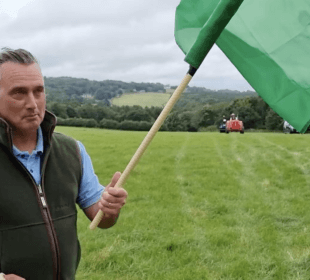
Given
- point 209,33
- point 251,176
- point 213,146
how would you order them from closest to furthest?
point 209,33, point 251,176, point 213,146

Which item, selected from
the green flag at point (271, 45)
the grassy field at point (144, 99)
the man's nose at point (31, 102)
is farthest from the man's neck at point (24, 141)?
the grassy field at point (144, 99)

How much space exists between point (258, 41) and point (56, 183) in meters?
1.76

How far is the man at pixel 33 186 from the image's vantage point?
7.00 feet

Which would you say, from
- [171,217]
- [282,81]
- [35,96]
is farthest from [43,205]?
[171,217]

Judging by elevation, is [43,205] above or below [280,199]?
above

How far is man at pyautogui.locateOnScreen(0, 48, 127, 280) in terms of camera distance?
2.13 metres

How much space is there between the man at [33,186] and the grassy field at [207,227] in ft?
11.4

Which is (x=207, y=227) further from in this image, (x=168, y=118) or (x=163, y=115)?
(x=168, y=118)

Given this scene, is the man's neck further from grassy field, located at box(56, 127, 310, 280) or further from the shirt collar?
grassy field, located at box(56, 127, 310, 280)

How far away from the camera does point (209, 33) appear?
6.73 ft

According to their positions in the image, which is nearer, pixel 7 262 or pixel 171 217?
pixel 7 262

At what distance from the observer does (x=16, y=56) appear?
2.24 meters

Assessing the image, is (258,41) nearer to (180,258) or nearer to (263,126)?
(180,258)

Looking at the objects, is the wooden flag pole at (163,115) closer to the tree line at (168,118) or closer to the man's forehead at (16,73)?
the man's forehead at (16,73)
